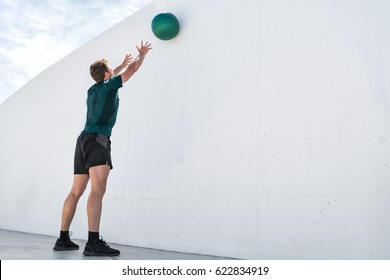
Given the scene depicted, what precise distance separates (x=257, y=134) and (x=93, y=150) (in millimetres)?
1030

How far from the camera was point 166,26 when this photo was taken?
9.37ft

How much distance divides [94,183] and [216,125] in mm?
914

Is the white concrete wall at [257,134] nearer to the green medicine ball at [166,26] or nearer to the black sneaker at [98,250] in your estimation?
the green medicine ball at [166,26]

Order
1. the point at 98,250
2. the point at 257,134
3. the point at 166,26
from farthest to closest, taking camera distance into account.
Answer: the point at 166,26 < the point at 257,134 < the point at 98,250

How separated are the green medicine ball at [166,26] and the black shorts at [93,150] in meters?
1.12

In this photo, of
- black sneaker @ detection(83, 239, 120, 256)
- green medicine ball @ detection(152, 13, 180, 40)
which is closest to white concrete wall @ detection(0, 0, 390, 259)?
green medicine ball @ detection(152, 13, 180, 40)

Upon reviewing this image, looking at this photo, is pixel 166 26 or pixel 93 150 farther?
pixel 166 26

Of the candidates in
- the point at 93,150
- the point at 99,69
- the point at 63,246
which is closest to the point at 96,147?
the point at 93,150

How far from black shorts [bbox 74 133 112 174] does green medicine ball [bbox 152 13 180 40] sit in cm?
112

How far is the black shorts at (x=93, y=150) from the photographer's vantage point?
214cm

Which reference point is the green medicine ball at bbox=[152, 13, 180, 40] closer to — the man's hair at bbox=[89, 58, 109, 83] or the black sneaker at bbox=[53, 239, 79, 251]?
the man's hair at bbox=[89, 58, 109, 83]

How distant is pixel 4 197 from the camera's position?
4.66m

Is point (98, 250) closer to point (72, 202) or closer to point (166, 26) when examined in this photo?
point (72, 202)
